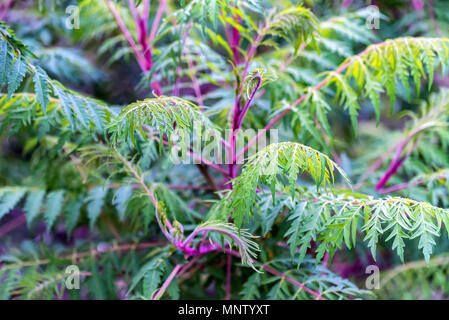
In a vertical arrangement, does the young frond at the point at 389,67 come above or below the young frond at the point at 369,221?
above

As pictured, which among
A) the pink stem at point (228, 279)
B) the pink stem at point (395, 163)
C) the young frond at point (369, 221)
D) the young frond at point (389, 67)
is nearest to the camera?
the young frond at point (369, 221)

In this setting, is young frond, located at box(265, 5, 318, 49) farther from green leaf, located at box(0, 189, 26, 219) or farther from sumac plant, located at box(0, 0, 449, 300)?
green leaf, located at box(0, 189, 26, 219)

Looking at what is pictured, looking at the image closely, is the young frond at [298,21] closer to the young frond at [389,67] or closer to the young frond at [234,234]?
the young frond at [389,67]

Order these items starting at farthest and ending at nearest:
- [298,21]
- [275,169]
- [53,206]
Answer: [53,206] → [298,21] → [275,169]

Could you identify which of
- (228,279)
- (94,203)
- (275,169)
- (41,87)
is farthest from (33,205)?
(275,169)

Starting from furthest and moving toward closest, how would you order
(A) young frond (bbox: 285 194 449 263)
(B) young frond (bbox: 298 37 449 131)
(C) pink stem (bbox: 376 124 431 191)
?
1. (C) pink stem (bbox: 376 124 431 191)
2. (B) young frond (bbox: 298 37 449 131)
3. (A) young frond (bbox: 285 194 449 263)

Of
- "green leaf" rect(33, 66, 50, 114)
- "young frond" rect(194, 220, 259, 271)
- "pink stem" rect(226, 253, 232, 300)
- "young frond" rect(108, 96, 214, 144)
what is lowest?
"pink stem" rect(226, 253, 232, 300)

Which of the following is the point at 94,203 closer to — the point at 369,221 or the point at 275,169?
the point at 275,169

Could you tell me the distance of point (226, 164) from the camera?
108 centimetres

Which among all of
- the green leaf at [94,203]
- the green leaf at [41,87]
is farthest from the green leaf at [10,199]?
the green leaf at [41,87]

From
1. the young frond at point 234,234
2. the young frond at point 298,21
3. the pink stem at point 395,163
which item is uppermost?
the young frond at point 298,21

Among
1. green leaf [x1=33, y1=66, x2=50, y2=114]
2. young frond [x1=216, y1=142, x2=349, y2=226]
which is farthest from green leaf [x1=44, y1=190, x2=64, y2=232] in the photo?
young frond [x1=216, y1=142, x2=349, y2=226]

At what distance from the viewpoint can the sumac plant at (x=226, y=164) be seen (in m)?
0.80

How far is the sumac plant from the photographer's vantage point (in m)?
0.80
